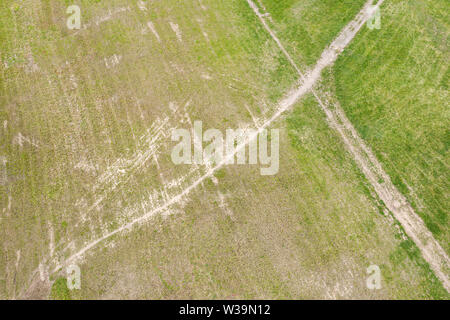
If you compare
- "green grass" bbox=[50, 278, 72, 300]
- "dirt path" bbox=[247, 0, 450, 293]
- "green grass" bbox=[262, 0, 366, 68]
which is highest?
"green grass" bbox=[262, 0, 366, 68]

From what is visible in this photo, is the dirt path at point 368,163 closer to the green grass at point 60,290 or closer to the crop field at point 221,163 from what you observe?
the crop field at point 221,163

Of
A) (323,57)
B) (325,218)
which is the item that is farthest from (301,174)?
(323,57)

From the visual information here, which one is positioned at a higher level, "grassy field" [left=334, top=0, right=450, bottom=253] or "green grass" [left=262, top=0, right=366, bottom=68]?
"green grass" [left=262, top=0, right=366, bottom=68]

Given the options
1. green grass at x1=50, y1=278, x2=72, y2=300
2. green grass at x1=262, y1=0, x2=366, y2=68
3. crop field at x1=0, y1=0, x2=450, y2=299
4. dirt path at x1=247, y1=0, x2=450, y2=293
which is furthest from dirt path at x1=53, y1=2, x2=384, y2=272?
green grass at x1=50, y1=278, x2=72, y2=300

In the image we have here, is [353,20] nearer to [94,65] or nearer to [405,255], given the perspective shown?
[405,255]

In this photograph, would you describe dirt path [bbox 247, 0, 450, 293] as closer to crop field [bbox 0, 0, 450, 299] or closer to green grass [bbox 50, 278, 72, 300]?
crop field [bbox 0, 0, 450, 299]

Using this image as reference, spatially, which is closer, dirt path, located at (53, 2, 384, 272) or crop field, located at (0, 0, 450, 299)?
crop field, located at (0, 0, 450, 299)
